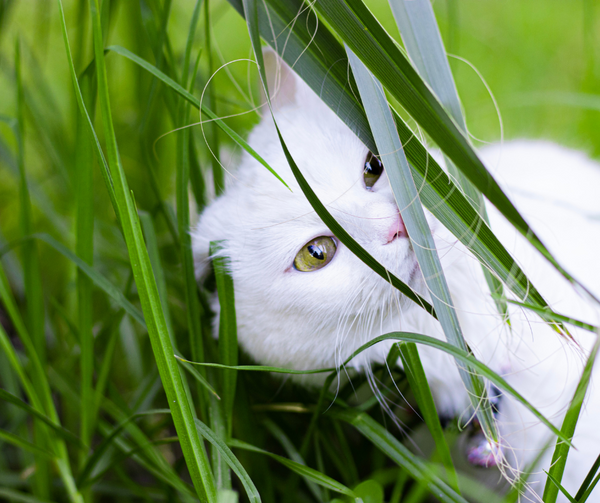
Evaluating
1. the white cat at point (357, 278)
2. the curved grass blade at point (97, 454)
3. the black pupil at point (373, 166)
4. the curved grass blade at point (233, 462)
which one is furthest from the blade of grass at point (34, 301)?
the black pupil at point (373, 166)

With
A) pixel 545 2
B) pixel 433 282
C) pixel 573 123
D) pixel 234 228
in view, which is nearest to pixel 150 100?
pixel 234 228

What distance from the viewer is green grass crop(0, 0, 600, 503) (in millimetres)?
560

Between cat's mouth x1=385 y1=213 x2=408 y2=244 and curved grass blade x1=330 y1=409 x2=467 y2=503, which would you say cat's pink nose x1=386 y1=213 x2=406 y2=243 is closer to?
cat's mouth x1=385 y1=213 x2=408 y2=244

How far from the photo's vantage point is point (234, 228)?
0.78 m

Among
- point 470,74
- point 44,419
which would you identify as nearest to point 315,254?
point 44,419

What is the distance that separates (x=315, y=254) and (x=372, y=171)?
0.60 ft

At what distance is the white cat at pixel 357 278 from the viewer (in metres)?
0.68

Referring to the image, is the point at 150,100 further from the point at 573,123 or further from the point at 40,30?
the point at 573,123

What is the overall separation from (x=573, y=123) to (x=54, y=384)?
6.50ft

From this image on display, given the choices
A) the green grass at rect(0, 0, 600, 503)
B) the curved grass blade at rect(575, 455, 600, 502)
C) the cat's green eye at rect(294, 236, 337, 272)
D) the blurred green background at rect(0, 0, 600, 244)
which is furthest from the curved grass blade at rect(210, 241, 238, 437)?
the blurred green background at rect(0, 0, 600, 244)

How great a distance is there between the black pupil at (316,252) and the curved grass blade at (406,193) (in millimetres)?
186

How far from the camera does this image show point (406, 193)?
54 centimetres

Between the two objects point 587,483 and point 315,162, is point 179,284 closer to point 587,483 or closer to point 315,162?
point 315,162

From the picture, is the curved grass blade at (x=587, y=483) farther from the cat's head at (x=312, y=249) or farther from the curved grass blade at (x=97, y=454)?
the curved grass blade at (x=97, y=454)
